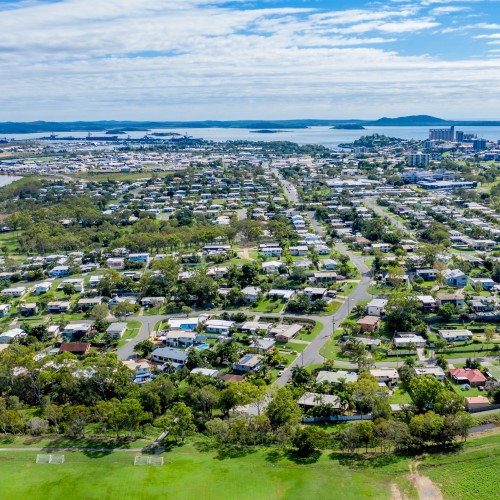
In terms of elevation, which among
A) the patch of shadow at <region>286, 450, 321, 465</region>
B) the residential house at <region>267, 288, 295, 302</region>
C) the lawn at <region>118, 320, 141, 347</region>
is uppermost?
the residential house at <region>267, 288, 295, 302</region>

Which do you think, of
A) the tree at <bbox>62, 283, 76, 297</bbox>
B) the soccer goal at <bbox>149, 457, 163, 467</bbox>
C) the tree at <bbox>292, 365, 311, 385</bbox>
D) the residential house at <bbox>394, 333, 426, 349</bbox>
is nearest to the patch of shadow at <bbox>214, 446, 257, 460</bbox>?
the soccer goal at <bbox>149, 457, 163, 467</bbox>

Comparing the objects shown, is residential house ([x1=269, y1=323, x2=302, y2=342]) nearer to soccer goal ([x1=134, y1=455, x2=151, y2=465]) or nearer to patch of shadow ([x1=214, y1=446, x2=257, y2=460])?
patch of shadow ([x1=214, y1=446, x2=257, y2=460])

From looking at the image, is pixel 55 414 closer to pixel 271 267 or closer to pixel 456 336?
pixel 456 336

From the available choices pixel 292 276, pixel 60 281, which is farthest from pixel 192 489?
pixel 60 281

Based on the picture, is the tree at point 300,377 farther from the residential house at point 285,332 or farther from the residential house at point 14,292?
the residential house at point 14,292

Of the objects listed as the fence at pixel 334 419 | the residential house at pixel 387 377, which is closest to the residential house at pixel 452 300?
the residential house at pixel 387 377

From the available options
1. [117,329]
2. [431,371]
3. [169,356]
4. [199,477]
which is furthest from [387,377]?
[117,329]
